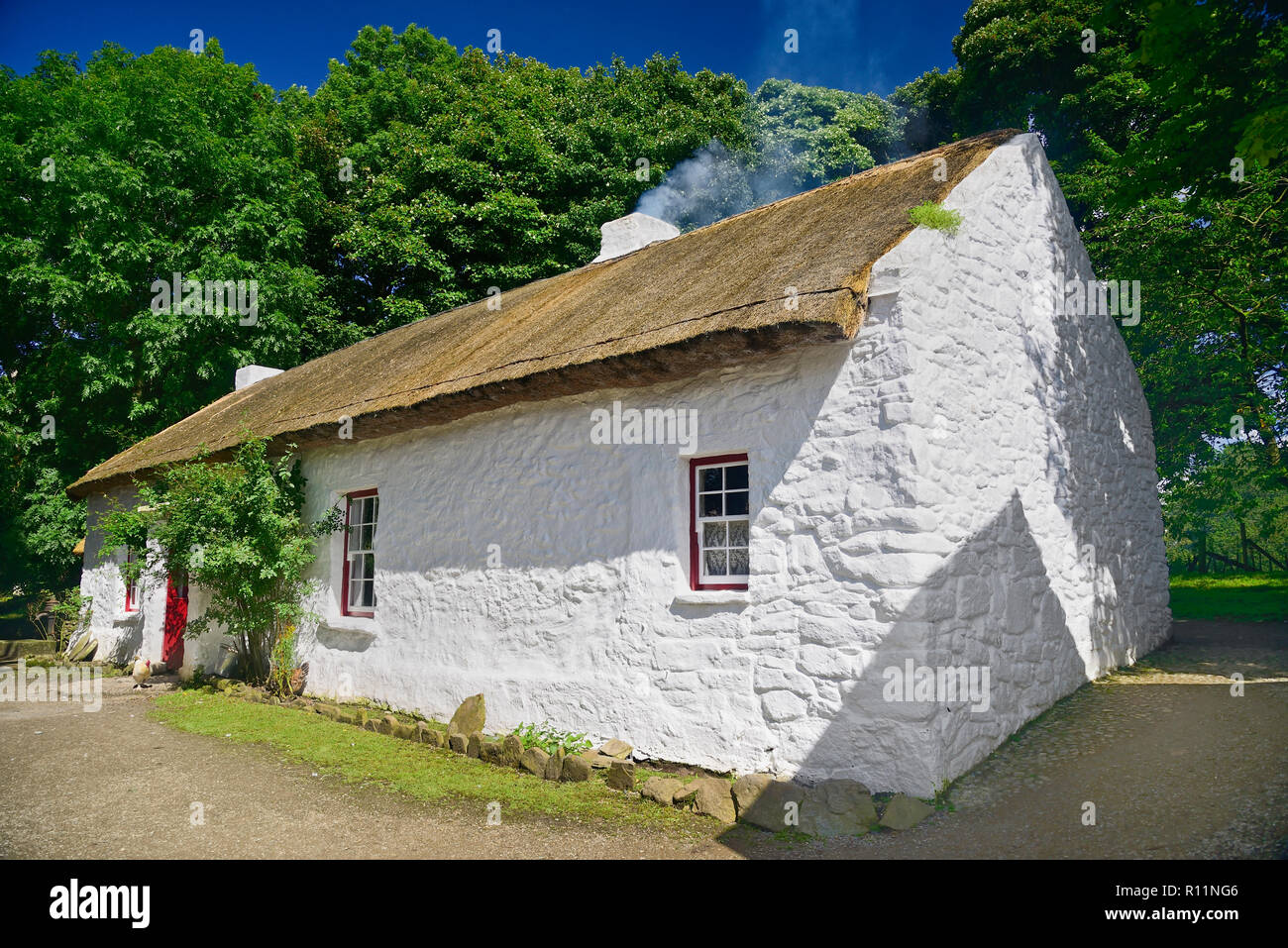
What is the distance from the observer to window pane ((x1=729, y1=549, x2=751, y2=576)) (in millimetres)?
6090

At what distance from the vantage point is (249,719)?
27.9 feet

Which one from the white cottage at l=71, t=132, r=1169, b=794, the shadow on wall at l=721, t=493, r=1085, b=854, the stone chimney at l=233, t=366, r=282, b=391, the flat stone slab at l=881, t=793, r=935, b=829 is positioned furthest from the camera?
the stone chimney at l=233, t=366, r=282, b=391

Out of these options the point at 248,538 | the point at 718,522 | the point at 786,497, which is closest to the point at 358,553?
the point at 248,538

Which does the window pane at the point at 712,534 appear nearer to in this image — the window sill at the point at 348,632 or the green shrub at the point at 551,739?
the green shrub at the point at 551,739

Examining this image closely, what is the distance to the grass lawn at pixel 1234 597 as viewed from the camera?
39.0 ft

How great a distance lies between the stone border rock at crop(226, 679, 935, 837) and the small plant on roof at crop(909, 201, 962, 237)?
13.0ft

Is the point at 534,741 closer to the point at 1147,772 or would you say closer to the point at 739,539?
the point at 739,539

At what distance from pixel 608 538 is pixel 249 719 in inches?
191

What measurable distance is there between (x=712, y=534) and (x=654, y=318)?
189cm

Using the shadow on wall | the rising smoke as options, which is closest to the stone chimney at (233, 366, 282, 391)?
the rising smoke

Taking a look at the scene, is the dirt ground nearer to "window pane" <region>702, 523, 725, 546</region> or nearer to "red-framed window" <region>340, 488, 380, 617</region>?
"window pane" <region>702, 523, 725, 546</region>

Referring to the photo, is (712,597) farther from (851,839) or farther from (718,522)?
(851,839)

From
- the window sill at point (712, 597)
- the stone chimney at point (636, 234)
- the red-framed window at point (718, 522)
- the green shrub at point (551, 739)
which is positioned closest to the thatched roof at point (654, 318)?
the stone chimney at point (636, 234)
